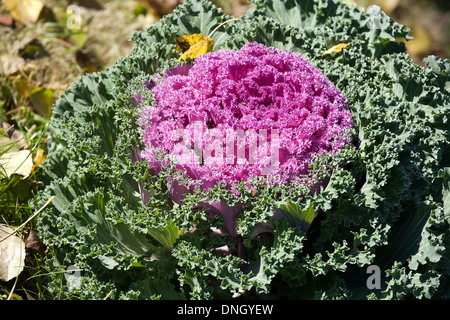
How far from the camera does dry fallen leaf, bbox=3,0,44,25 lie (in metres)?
5.60

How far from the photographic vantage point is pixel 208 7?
4121 millimetres

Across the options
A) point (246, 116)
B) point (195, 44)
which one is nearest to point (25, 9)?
point (195, 44)

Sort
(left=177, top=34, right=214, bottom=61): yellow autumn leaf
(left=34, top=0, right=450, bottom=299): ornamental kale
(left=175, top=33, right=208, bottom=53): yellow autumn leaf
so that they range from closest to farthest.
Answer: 1. (left=34, top=0, right=450, bottom=299): ornamental kale
2. (left=177, top=34, right=214, bottom=61): yellow autumn leaf
3. (left=175, top=33, right=208, bottom=53): yellow autumn leaf

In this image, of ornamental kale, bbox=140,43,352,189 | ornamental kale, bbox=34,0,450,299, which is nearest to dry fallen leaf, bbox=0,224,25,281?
ornamental kale, bbox=34,0,450,299

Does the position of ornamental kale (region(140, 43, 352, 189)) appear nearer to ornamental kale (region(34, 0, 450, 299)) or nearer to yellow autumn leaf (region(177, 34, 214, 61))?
ornamental kale (region(34, 0, 450, 299))

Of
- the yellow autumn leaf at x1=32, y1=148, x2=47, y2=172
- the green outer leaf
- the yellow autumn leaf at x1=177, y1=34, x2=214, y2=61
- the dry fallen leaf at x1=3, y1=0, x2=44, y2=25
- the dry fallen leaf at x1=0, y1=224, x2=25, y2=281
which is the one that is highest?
the dry fallen leaf at x1=3, y1=0, x2=44, y2=25

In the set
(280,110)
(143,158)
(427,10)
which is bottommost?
(143,158)

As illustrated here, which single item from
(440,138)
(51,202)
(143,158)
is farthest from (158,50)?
(440,138)

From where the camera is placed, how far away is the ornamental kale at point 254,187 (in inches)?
116

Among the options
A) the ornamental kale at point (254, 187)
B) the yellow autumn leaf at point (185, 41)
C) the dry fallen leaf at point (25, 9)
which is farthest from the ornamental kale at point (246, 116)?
the dry fallen leaf at point (25, 9)

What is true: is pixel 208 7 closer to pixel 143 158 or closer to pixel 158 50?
pixel 158 50

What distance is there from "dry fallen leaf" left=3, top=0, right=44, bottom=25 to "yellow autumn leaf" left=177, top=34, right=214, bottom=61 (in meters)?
2.54

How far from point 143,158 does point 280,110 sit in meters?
0.89

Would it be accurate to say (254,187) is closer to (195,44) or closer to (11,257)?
(195,44)
